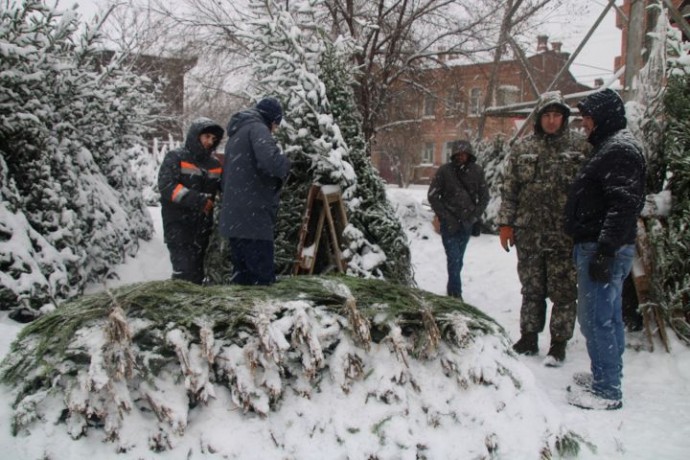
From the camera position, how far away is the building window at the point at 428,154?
134 feet

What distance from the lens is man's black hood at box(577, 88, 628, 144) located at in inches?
138

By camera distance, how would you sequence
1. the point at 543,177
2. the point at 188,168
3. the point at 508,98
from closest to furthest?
the point at 543,177
the point at 188,168
the point at 508,98

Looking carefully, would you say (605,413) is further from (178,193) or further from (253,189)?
(178,193)

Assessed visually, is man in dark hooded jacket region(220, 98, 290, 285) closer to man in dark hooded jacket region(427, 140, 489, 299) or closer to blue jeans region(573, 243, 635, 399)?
blue jeans region(573, 243, 635, 399)

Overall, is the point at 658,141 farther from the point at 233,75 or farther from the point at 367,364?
the point at 233,75

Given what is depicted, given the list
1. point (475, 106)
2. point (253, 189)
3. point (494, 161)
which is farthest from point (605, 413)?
point (475, 106)

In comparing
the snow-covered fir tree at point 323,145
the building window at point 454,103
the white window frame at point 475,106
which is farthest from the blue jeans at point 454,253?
the building window at point 454,103

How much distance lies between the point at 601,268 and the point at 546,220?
3.42 ft

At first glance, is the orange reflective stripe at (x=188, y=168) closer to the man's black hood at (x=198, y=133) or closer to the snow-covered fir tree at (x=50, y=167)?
the man's black hood at (x=198, y=133)

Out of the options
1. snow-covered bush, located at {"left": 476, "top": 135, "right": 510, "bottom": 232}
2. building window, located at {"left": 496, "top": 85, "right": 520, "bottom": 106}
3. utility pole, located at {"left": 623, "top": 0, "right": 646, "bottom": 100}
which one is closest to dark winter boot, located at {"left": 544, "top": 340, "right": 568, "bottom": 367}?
utility pole, located at {"left": 623, "top": 0, "right": 646, "bottom": 100}

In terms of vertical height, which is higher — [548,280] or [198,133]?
[198,133]

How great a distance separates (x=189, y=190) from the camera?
482 centimetres

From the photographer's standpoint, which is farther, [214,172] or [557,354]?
[214,172]

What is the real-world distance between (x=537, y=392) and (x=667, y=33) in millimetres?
3779
